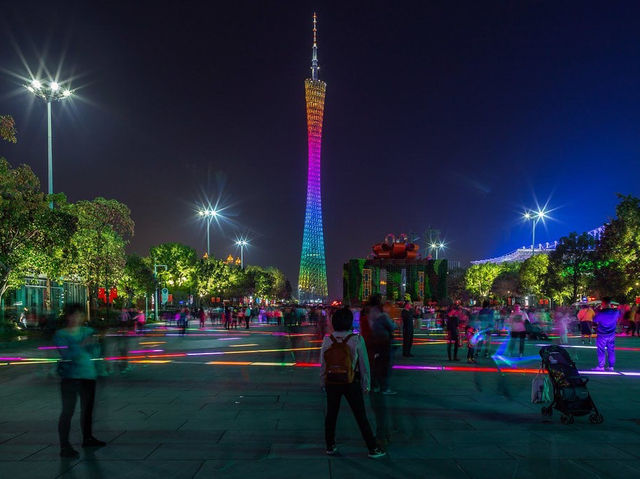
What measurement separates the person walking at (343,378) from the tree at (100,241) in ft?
126

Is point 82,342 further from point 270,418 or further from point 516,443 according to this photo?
point 516,443

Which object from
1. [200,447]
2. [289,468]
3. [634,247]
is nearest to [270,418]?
[200,447]

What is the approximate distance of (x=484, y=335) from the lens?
17391 millimetres

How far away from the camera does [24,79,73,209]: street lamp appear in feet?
107

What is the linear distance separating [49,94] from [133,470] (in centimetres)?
3287

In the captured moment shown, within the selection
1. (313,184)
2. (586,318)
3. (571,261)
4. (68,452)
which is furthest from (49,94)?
(313,184)

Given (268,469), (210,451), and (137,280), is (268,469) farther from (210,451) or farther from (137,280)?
(137,280)

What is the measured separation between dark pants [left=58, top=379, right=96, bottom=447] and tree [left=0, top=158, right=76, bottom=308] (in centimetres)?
1966

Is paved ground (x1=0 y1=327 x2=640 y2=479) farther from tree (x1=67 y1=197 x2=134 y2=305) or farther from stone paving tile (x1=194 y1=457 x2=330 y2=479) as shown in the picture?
tree (x1=67 y1=197 x2=134 y2=305)

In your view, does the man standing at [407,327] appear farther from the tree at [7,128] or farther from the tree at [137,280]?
the tree at [137,280]

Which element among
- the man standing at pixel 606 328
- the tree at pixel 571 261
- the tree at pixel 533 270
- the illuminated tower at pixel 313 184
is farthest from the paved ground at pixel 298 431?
the illuminated tower at pixel 313 184

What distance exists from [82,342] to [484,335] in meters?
12.8

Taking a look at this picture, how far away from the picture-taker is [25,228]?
28594 millimetres

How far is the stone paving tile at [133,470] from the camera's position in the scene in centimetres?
605
